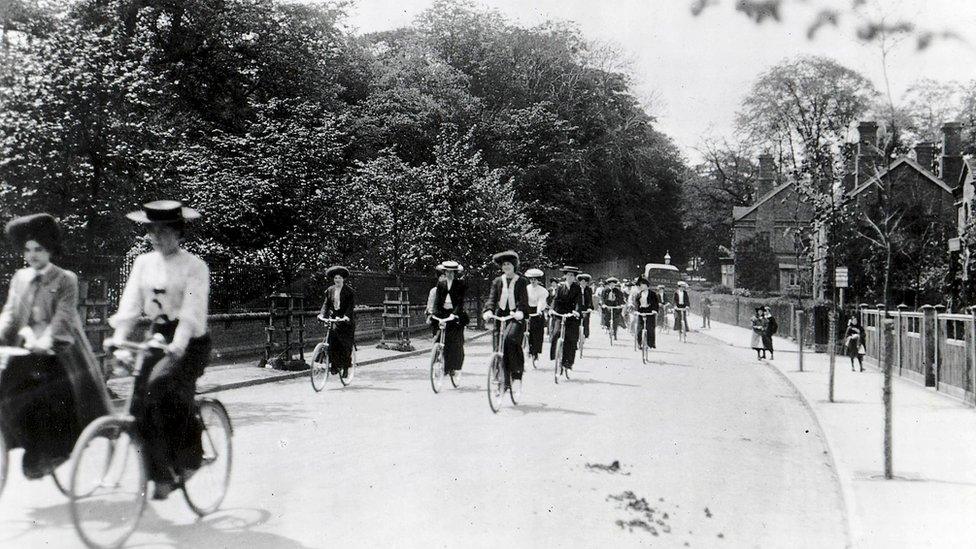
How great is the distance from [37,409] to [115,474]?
71 centimetres

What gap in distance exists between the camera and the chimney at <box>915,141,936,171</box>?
42719 mm

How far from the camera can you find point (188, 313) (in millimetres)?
4969

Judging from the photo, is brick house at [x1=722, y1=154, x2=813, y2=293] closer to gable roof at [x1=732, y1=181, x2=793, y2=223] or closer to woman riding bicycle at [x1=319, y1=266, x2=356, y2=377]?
gable roof at [x1=732, y1=181, x2=793, y2=223]

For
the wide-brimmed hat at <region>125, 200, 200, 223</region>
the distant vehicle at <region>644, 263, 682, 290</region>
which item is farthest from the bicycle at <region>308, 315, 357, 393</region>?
the distant vehicle at <region>644, 263, 682, 290</region>

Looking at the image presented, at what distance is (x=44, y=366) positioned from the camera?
16.9 ft

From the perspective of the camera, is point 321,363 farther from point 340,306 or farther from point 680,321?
point 680,321

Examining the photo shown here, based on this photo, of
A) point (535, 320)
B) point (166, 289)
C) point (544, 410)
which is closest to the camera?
point (166, 289)

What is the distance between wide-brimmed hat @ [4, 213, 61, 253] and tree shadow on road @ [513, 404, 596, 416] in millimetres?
6401

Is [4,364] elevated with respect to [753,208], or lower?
lower

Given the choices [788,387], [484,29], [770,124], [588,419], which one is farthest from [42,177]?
[770,124]

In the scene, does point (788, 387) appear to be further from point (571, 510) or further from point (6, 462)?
point (6, 462)

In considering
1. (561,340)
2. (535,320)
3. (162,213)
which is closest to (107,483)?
(162,213)

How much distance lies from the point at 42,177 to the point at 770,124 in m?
48.4

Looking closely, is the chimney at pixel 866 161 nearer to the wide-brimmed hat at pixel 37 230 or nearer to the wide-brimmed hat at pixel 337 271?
the wide-brimmed hat at pixel 337 271
